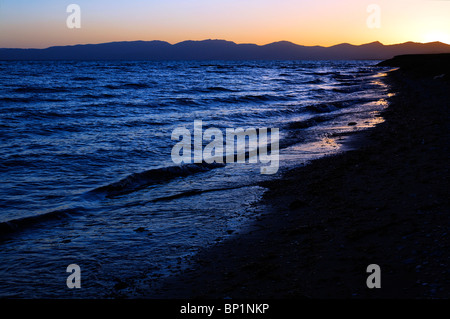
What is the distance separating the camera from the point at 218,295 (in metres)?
4.11

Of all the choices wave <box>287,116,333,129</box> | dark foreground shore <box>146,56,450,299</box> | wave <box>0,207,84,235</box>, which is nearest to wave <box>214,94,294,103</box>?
wave <box>287,116,333,129</box>

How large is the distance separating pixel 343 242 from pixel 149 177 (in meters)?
6.00

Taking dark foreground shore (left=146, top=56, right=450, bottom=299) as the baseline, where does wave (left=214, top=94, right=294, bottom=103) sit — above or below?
above

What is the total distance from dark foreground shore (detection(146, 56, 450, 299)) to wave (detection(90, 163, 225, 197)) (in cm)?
279

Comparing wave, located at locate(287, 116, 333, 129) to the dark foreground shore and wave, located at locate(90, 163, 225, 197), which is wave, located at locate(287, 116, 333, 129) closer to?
wave, located at locate(90, 163, 225, 197)

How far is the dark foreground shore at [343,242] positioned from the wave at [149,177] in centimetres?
279

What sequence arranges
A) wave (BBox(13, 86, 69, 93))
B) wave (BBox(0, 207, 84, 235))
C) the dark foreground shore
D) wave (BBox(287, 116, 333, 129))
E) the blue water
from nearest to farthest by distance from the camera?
the dark foreground shore
the blue water
wave (BBox(0, 207, 84, 235))
wave (BBox(287, 116, 333, 129))
wave (BBox(13, 86, 69, 93))

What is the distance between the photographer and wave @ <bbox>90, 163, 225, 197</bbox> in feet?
28.3

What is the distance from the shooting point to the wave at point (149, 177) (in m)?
8.62

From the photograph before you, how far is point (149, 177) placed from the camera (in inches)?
384

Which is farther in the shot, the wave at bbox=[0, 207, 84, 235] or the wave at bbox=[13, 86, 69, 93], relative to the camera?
the wave at bbox=[13, 86, 69, 93]

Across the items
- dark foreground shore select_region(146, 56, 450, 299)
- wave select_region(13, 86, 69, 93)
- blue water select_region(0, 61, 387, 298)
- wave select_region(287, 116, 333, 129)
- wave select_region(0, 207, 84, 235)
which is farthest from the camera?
wave select_region(13, 86, 69, 93)

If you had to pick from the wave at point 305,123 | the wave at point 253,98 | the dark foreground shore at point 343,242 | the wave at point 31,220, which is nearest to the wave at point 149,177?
the wave at point 31,220

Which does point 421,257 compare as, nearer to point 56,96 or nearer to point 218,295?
point 218,295
